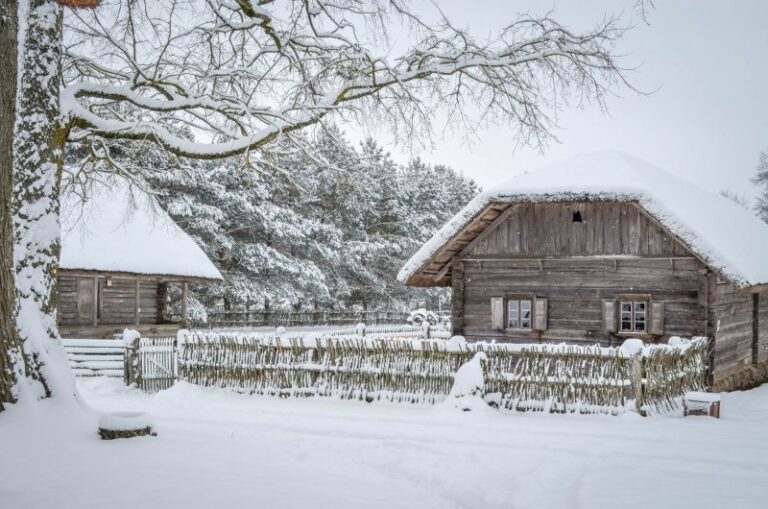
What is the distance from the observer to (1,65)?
7547 millimetres

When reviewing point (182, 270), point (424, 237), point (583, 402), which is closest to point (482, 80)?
point (583, 402)

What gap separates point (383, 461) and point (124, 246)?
18337 mm

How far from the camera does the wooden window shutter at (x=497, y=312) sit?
61.8 feet

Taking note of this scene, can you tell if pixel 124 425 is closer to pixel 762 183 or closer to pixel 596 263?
pixel 596 263

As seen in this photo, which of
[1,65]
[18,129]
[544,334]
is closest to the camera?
[1,65]

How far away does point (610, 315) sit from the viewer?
A: 17.5m

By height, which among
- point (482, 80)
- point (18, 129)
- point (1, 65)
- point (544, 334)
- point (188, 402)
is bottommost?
point (188, 402)

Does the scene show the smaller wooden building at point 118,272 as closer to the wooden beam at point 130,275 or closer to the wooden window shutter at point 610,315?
the wooden beam at point 130,275

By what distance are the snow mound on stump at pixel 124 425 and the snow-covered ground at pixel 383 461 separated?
141 millimetres

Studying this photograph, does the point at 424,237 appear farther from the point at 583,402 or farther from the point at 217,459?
the point at 217,459

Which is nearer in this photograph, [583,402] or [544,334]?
[583,402]

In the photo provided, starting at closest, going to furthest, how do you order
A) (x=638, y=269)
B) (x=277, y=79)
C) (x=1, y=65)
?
1. (x=1, y=65)
2. (x=277, y=79)
3. (x=638, y=269)

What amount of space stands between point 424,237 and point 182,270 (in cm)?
3181

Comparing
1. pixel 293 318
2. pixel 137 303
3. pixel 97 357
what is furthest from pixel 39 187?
pixel 293 318
